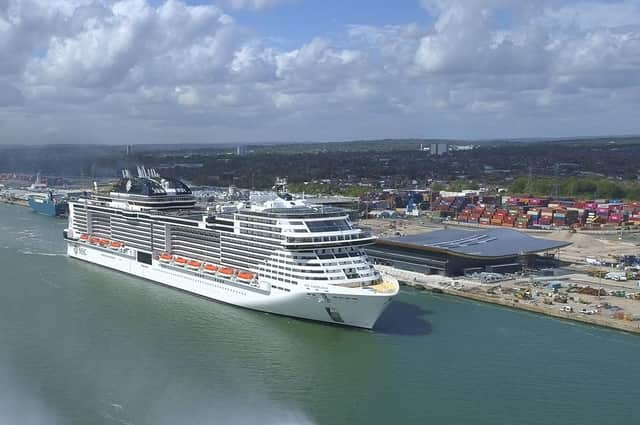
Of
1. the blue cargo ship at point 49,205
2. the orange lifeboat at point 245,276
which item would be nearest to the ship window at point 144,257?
the orange lifeboat at point 245,276

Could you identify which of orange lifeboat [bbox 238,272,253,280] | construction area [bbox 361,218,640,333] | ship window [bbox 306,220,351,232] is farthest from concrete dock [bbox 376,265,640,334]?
orange lifeboat [bbox 238,272,253,280]

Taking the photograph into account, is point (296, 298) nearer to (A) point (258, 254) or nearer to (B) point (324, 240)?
(B) point (324, 240)

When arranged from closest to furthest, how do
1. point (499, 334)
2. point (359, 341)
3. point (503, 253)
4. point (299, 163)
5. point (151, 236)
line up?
1. point (359, 341)
2. point (499, 334)
3. point (151, 236)
4. point (503, 253)
5. point (299, 163)

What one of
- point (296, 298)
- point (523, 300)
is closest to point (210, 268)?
point (296, 298)

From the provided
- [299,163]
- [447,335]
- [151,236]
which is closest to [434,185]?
[299,163]

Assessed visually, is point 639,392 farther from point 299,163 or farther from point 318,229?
point 299,163
